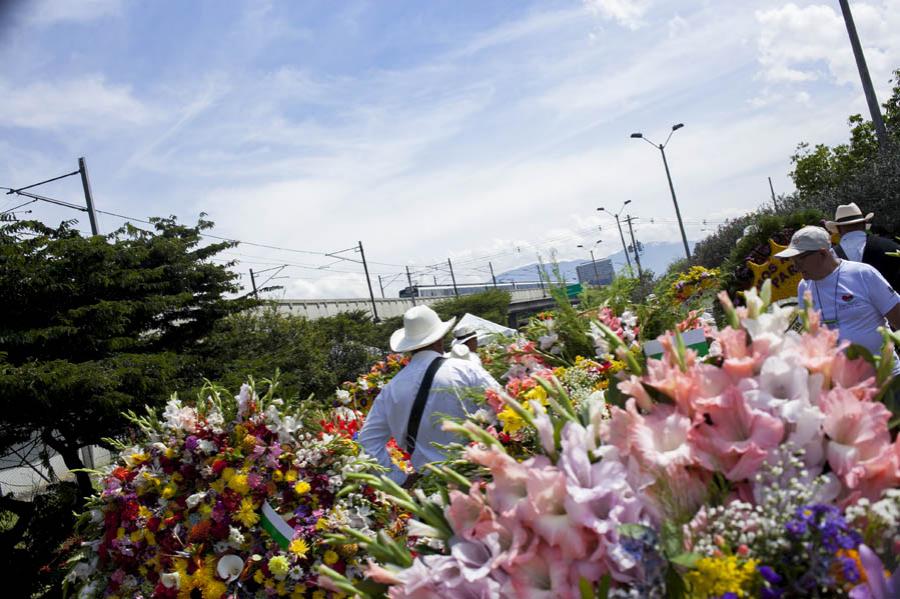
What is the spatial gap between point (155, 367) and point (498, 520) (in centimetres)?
1214

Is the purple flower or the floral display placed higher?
the floral display

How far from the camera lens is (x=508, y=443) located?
2.12 metres

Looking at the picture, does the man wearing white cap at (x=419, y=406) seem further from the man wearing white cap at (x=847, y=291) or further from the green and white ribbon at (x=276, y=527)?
the man wearing white cap at (x=847, y=291)

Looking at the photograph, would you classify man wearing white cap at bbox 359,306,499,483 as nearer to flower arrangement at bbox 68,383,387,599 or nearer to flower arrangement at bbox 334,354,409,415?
flower arrangement at bbox 68,383,387,599

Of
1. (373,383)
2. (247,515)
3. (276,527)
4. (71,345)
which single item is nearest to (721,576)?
(276,527)

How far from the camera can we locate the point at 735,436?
1.10 metres

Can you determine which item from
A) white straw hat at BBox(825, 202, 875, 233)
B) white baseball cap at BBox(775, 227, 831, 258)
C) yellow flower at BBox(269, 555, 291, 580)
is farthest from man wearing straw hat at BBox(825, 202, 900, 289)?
Result: yellow flower at BBox(269, 555, 291, 580)

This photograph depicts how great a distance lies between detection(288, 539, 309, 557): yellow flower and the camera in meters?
2.78

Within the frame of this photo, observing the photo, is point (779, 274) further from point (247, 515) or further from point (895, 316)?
point (247, 515)

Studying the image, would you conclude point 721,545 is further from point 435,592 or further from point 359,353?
point 359,353

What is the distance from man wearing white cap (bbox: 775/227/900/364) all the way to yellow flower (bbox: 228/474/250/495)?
301 centimetres

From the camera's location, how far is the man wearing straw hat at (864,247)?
18.1 ft

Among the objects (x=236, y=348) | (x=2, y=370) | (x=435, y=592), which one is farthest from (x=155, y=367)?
(x=435, y=592)

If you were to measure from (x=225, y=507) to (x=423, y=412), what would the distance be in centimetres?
117
